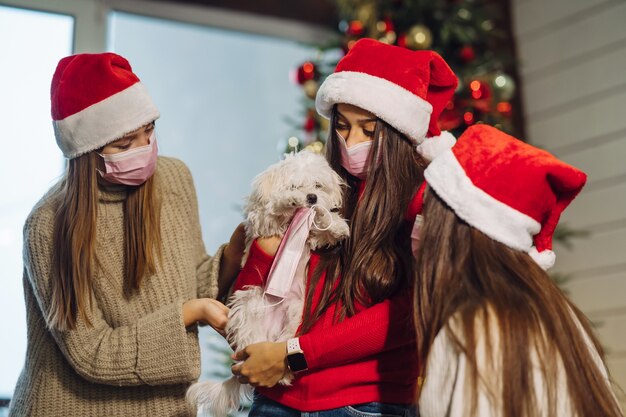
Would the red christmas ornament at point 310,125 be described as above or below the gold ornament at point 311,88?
below

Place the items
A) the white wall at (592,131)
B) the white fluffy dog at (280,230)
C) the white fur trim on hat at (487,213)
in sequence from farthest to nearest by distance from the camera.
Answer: the white wall at (592,131) → the white fluffy dog at (280,230) → the white fur trim on hat at (487,213)

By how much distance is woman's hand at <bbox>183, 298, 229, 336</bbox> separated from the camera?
1688 millimetres

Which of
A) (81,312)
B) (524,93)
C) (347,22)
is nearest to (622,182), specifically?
(524,93)

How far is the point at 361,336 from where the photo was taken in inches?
59.7

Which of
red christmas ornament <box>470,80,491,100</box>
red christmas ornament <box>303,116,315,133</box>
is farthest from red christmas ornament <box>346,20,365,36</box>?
red christmas ornament <box>470,80,491,100</box>

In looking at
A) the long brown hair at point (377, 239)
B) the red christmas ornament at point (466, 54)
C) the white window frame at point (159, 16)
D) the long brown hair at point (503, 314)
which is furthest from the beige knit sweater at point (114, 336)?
the red christmas ornament at point (466, 54)

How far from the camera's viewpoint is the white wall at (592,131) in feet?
11.5

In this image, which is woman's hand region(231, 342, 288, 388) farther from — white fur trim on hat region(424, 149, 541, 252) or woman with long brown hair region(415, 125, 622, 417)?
white fur trim on hat region(424, 149, 541, 252)

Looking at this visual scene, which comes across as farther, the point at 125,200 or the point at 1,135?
the point at 1,135

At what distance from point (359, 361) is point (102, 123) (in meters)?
0.86

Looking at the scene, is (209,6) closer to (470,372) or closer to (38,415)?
(38,415)

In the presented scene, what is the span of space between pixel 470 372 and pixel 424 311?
157 millimetres

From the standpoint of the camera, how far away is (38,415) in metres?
1.77

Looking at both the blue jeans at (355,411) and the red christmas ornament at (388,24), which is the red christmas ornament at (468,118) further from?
the blue jeans at (355,411)
